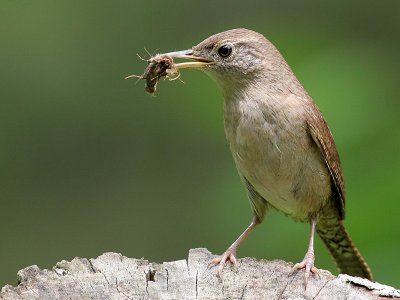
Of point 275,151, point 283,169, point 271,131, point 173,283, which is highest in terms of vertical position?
point 271,131

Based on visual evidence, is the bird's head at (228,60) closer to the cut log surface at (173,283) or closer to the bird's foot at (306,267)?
the bird's foot at (306,267)

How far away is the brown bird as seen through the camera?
595 centimetres

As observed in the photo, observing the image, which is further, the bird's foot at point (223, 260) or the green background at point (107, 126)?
the green background at point (107, 126)

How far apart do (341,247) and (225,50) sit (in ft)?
5.13

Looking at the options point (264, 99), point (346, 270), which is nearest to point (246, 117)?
point (264, 99)

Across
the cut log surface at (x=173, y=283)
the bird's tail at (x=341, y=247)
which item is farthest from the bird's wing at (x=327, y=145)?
the cut log surface at (x=173, y=283)

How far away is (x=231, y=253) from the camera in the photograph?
5.61 m

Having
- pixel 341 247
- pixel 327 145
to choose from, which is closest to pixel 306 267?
pixel 327 145

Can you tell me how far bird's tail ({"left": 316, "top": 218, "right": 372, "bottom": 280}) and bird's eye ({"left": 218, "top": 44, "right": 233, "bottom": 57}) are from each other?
4.34ft

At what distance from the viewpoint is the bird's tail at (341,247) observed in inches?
260

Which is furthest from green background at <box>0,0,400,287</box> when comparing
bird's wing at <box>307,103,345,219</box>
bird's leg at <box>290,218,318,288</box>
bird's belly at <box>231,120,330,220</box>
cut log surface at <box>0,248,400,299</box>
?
cut log surface at <box>0,248,400,299</box>

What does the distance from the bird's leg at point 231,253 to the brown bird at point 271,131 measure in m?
0.01

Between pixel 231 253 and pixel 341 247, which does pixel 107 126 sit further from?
pixel 231 253

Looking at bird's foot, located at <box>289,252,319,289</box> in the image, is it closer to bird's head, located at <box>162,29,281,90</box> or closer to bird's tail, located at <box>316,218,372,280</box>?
bird's tail, located at <box>316,218,372,280</box>
